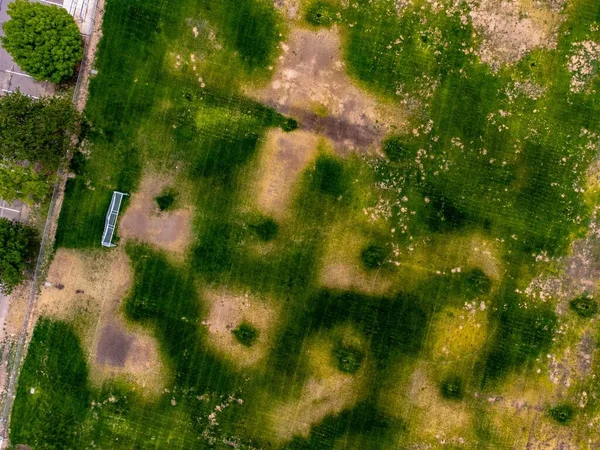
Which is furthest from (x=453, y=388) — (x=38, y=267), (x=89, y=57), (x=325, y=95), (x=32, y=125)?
(x=89, y=57)

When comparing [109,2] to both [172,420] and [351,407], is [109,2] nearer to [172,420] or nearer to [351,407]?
[172,420]

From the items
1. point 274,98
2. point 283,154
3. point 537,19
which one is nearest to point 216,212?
point 283,154

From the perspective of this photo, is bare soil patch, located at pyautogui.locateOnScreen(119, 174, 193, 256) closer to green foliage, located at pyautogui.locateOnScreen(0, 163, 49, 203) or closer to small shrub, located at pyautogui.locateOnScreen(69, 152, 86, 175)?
small shrub, located at pyautogui.locateOnScreen(69, 152, 86, 175)

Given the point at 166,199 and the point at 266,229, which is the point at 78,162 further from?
the point at 266,229

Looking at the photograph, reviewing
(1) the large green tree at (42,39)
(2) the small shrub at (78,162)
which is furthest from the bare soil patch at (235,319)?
(1) the large green tree at (42,39)

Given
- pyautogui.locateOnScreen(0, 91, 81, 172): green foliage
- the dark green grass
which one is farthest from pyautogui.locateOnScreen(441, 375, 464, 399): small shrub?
pyautogui.locateOnScreen(0, 91, 81, 172): green foliage

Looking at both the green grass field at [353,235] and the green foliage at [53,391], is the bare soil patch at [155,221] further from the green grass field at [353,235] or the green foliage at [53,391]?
the green foliage at [53,391]
